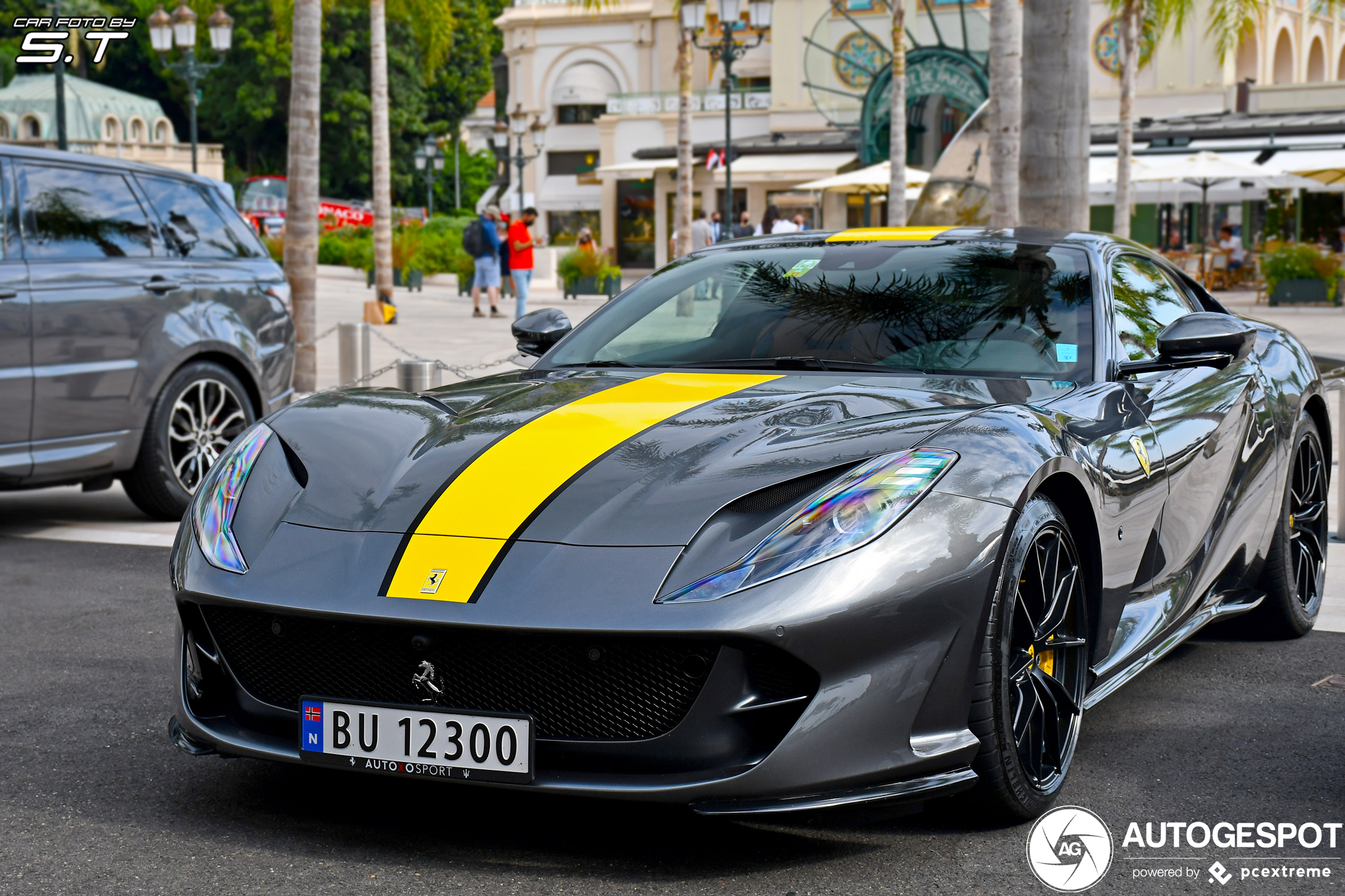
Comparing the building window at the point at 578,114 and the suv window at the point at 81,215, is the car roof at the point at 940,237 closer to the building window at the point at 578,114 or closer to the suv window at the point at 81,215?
the suv window at the point at 81,215

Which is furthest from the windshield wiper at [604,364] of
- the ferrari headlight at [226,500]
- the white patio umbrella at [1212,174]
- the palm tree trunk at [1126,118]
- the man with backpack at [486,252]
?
the white patio umbrella at [1212,174]

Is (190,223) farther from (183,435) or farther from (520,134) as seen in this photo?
(520,134)

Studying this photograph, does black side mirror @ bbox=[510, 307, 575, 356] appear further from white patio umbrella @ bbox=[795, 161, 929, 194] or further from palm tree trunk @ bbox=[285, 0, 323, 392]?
white patio umbrella @ bbox=[795, 161, 929, 194]

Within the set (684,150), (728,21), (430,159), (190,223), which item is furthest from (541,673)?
(430,159)

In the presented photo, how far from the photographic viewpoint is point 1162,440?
4109 mm

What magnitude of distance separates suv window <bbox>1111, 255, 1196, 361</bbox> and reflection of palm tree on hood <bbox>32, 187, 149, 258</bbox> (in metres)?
4.84

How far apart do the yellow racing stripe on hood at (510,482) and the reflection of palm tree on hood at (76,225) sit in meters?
4.33

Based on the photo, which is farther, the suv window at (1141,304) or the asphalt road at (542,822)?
the suv window at (1141,304)

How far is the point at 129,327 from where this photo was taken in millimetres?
7332

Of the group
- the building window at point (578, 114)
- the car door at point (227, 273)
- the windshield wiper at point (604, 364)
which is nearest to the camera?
the windshield wiper at point (604, 364)

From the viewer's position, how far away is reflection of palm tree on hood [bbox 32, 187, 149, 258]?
23.6 ft

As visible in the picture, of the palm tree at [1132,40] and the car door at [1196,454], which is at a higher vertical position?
the palm tree at [1132,40]

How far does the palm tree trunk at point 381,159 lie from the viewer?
24406 mm

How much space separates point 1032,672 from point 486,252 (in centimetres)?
2331
